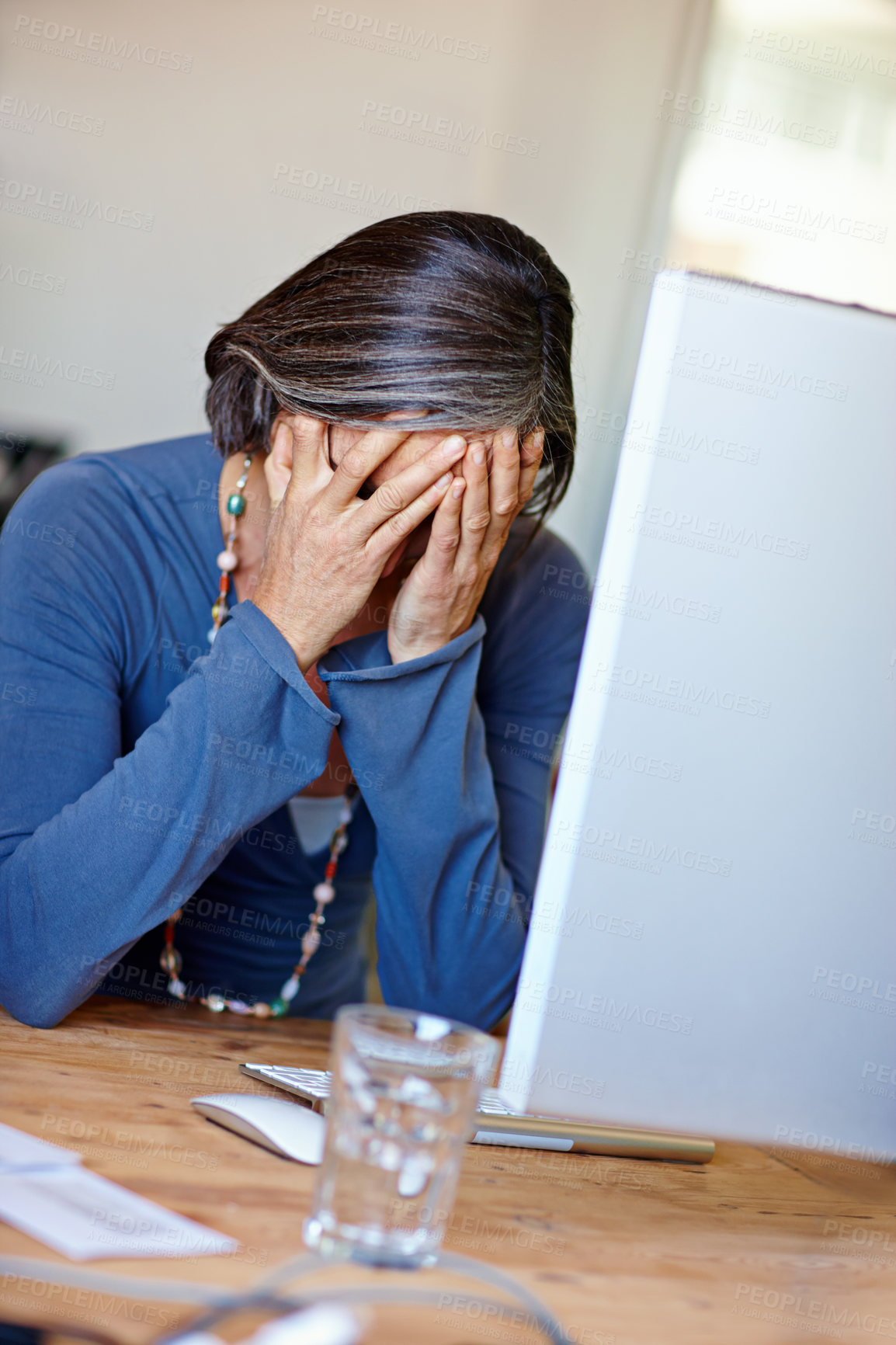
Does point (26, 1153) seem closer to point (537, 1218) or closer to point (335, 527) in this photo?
point (537, 1218)

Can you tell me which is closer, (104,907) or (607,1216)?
(607,1216)

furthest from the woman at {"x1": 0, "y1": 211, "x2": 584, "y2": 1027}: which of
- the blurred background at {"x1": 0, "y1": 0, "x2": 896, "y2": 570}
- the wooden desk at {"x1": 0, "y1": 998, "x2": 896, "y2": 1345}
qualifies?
the blurred background at {"x1": 0, "y1": 0, "x2": 896, "y2": 570}

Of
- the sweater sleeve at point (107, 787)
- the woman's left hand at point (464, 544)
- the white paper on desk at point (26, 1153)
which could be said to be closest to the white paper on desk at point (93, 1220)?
the white paper on desk at point (26, 1153)

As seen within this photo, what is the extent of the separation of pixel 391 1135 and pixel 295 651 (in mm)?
500

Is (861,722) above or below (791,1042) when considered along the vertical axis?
above

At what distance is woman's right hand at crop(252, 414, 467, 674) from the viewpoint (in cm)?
90

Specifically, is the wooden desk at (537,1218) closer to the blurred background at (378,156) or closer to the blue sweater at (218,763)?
the blue sweater at (218,763)

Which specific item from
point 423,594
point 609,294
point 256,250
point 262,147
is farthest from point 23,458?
point 423,594

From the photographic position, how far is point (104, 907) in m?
0.83

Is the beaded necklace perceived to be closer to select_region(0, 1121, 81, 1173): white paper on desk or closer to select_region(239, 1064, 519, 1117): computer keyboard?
select_region(239, 1064, 519, 1117): computer keyboard

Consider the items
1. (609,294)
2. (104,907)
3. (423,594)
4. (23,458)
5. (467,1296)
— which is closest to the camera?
(467,1296)

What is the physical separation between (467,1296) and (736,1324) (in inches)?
→ 5.9

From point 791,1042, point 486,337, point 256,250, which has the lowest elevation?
point 791,1042

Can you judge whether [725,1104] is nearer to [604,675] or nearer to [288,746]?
[604,675]
